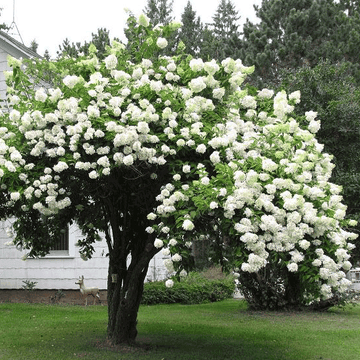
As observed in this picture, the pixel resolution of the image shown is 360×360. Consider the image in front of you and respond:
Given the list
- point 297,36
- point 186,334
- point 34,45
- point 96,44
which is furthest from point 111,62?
point 34,45

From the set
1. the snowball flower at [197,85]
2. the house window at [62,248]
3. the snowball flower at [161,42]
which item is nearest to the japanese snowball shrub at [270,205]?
the snowball flower at [197,85]

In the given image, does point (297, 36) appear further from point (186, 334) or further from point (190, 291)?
point (186, 334)

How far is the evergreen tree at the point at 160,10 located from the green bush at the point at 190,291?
25180mm

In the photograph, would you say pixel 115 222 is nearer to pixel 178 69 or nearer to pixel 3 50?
pixel 178 69

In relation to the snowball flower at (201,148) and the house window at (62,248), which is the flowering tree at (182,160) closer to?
the snowball flower at (201,148)

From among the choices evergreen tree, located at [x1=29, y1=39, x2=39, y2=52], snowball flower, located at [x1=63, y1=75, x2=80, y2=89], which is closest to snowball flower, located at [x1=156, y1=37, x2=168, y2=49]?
snowball flower, located at [x1=63, y1=75, x2=80, y2=89]

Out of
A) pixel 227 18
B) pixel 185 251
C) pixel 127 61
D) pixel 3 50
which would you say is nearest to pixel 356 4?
pixel 227 18

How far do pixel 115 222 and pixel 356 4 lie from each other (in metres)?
25.0

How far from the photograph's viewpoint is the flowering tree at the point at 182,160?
5.90 m

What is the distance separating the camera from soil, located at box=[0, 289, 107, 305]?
590 inches

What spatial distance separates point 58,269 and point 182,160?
9.60 meters

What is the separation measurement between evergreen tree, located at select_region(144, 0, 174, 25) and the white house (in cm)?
2441

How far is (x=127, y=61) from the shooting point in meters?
7.82

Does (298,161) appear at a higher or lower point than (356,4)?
lower
